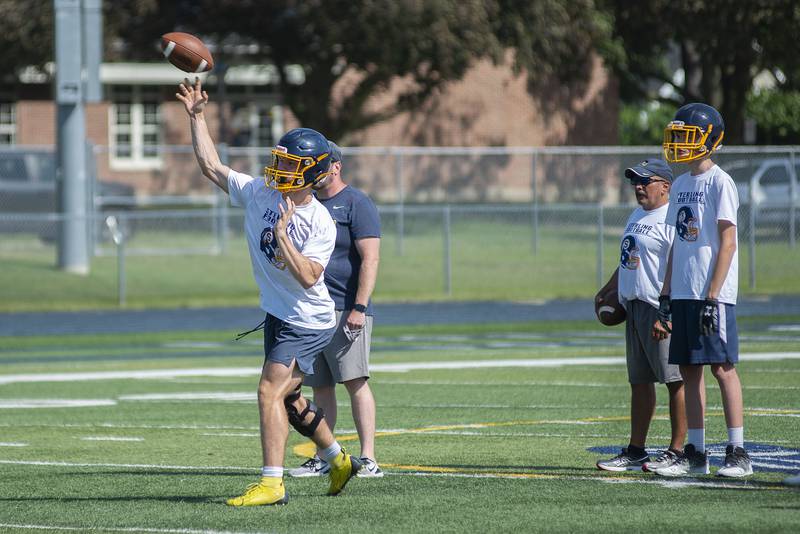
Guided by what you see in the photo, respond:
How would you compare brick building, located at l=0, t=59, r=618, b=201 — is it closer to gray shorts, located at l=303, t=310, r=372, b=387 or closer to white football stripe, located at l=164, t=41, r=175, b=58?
white football stripe, located at l=164, t=41, r=175, b=58

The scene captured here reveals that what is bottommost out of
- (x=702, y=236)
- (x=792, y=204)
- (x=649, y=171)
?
(x=702, y=236)

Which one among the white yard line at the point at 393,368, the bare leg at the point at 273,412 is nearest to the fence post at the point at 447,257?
the white yard line at the point at 393,368

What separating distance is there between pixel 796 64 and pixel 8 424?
29.9 metres

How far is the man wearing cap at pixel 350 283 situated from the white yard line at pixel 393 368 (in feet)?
19.9

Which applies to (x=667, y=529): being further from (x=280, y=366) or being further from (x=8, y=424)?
(x=8, y=424)

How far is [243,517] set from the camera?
7207 millimetres

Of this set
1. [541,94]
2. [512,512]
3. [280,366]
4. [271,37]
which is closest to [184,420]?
[280,366]

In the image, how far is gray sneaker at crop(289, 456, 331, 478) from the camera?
8.72 metres

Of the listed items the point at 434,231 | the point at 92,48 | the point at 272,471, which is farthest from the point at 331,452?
the point at 434,231

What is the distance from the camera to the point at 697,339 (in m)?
8.13

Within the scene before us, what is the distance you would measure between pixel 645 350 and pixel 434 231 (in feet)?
62.4

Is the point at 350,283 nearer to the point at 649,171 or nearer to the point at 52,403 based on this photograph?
the point at 649,171

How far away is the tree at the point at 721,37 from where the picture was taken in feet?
114

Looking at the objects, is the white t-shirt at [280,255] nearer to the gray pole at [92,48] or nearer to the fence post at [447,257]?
the fence post at [447,257]
